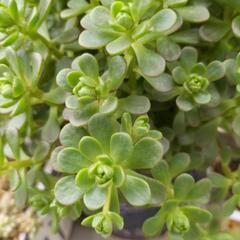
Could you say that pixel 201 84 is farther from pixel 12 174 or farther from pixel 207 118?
pixel 12 174

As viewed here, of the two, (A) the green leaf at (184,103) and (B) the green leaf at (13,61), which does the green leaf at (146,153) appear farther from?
(B) the green leaf at (13,61)

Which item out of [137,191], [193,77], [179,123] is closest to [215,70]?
[193,77]

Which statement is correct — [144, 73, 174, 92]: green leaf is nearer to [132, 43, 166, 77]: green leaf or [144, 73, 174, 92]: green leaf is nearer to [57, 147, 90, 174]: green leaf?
[132, 43, 166, 77]: green leaf

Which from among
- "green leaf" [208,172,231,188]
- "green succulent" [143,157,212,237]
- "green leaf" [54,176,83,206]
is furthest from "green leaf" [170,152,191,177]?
"green leaf" [54,176,83,206]

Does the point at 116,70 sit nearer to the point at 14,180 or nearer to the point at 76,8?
the point at 76,8

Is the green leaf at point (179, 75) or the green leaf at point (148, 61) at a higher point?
the green leaf at point (148, 61)

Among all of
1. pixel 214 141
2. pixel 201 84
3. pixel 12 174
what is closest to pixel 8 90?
pixel 12 174

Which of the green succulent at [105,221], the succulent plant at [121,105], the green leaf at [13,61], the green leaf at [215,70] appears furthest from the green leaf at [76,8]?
the green succulent at [105,221]
